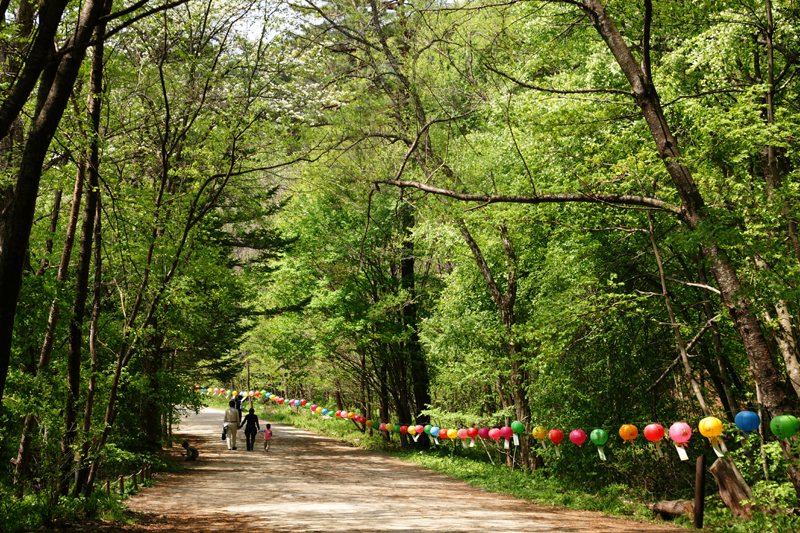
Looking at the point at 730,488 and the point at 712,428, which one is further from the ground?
the point at 712,428

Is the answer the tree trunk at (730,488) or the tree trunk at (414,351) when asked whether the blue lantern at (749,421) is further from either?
the tree trunk at (414,351)

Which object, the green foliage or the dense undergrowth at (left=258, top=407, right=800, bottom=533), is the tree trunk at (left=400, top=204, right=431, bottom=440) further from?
the green foliage

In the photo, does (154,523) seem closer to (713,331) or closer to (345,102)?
(345,102)

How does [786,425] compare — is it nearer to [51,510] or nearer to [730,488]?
[730,488]

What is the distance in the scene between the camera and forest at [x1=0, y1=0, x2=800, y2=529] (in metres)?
7.19

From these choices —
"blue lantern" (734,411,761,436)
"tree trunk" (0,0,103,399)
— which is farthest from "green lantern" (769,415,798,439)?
"tree trunk" (0,0,103,399)

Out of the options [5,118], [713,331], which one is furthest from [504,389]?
[5,118]

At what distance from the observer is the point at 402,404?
2189cm

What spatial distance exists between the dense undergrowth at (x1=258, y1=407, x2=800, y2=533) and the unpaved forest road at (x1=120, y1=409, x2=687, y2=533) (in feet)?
1.74

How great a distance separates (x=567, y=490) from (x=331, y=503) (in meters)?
5.41

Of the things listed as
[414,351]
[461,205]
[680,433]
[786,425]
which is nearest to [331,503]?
[680,433]

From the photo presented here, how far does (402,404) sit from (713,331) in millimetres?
13164

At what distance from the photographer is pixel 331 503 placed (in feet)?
32.8

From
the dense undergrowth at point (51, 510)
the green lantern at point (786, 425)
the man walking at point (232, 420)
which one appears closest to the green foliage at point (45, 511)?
the dense undergrowth at point (51, 510)
